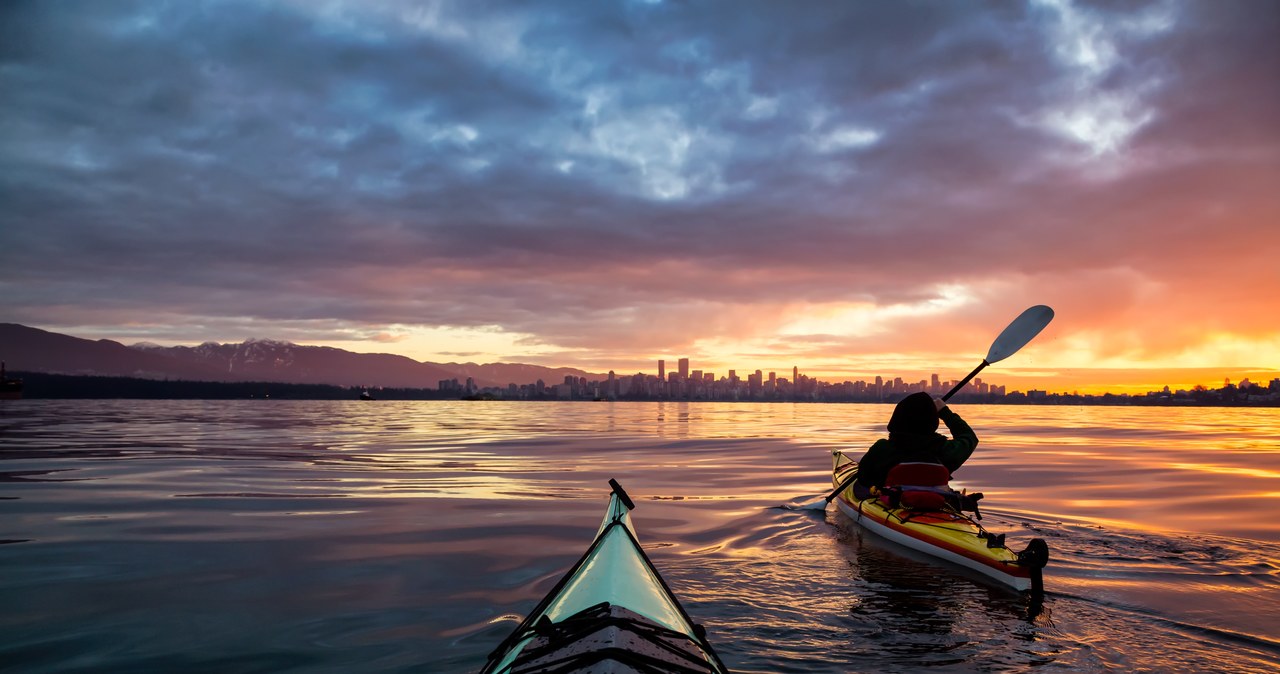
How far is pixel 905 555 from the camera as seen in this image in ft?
28.7

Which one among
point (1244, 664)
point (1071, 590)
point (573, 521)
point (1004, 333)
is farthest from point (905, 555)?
point (1004, 333)

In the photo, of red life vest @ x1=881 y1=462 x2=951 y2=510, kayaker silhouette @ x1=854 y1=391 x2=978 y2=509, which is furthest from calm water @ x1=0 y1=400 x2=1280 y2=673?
kayaker silhouette @ x1=854 y1=391 x2=978 y2=509

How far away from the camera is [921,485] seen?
363 inches

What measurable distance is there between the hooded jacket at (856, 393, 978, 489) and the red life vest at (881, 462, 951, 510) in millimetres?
179

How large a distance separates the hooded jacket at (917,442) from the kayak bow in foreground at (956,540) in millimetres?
624

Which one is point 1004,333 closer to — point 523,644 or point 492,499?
point 492,499

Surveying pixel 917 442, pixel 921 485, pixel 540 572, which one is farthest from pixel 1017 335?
pixel 540 572

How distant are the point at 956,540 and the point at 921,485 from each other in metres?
1.35

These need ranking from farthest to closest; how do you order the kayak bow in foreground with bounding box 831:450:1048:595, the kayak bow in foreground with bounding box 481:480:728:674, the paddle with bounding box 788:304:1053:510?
the paddle with bounding box 788:304:1053:510 < the kayak bow in foreground with bounding box 831:450:1048:595 < the kayak bow in foreground with bounding box 481:480:728:674

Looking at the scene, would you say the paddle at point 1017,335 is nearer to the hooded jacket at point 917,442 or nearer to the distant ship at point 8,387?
the hooded jacket at point 917,442

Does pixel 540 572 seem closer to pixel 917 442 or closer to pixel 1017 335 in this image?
pixel 917 442

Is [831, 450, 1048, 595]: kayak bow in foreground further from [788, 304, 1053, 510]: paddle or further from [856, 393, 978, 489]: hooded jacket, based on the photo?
[788, 304, 1053, 510]: paddle

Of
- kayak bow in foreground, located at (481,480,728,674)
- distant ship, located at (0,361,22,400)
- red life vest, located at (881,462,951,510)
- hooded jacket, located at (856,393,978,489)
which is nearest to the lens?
kayak bow in foreground, located at (481,480,728,674)

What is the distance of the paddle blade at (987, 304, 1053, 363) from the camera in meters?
13.6
